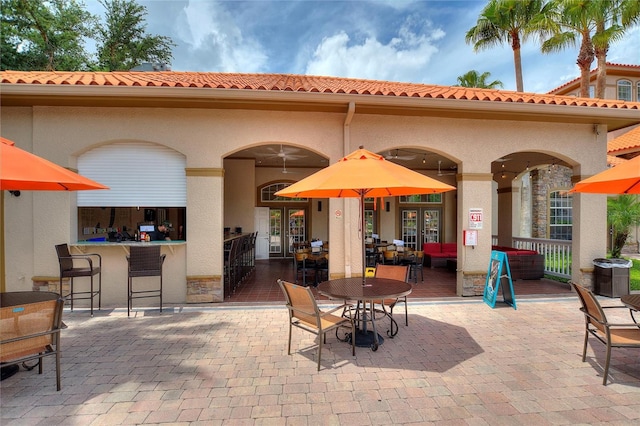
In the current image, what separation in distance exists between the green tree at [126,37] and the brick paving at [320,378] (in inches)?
772

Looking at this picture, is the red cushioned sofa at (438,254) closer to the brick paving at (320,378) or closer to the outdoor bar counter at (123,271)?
the brick paving at (320,378)

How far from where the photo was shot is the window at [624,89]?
59.5 ft

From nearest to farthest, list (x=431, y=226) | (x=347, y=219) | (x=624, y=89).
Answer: (x=347, y=219) < (x=431, y=226) < (x=624, y=89)

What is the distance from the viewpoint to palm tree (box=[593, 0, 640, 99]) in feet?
39.1

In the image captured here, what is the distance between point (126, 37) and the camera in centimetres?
1950

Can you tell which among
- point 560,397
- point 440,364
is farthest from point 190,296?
point 560,397

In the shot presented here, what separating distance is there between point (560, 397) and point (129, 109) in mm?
7376

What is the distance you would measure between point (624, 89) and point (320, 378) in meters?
24.6

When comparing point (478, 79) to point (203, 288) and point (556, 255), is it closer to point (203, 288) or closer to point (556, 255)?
point (556, 255)

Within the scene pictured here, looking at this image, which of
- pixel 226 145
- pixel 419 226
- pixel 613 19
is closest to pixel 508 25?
pixel 613 19

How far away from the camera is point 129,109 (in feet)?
19.1

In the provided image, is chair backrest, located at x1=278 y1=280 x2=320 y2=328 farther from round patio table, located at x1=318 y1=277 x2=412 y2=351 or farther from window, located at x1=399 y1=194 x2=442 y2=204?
window, located at x1=399 y1=194 x2=442 y2=204

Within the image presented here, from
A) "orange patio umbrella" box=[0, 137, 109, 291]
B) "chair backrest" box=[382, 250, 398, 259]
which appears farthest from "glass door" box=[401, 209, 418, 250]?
"orange patio umbrella" box=[0, 137, 109, 291]

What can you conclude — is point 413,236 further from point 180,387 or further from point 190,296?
point 180,387
